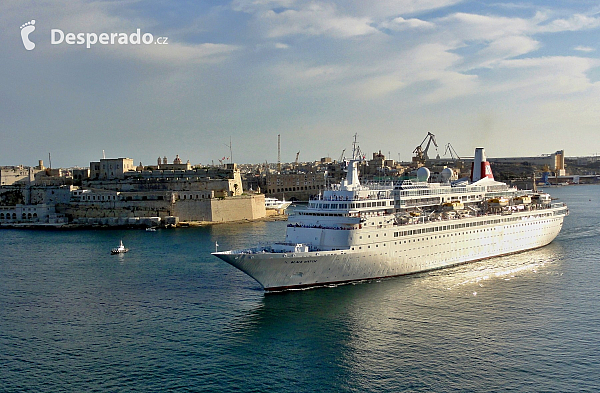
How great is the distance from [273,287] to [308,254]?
165cm

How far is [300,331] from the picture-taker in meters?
16.3

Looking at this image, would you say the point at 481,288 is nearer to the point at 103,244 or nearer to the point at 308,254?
the point at 308,254

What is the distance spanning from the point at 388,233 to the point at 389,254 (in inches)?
31.5

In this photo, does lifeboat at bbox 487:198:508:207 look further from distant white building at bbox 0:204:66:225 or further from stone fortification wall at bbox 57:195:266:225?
distant white building at bbox 0:204:66:225

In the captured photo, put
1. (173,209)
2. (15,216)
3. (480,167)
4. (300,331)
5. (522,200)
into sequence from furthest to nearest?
(15,216) < (173,209) < (480,167) < (522,200) < (300,331)

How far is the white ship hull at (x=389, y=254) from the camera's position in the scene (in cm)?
1962

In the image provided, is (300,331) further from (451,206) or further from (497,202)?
(497,202)

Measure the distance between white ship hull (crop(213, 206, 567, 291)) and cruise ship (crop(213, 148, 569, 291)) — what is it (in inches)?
1.3

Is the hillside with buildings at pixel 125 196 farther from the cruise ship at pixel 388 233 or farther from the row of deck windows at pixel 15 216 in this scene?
the cruise ship at pixel 388 233

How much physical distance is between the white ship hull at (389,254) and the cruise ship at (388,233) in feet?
0.11

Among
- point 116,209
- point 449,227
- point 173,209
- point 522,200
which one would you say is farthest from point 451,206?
point 116,209

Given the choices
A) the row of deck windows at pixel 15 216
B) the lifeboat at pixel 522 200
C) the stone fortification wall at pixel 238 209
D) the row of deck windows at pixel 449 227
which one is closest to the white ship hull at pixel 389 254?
the row of deck windows at pixel 449 227

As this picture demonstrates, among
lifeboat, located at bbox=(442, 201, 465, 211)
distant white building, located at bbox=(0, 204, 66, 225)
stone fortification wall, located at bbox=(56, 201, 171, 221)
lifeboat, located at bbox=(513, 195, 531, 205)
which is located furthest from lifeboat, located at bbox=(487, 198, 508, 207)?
distant white building, located at bbox=(0, 204, 66, 225)

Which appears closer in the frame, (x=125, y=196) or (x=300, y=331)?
(x=300, y=331)
